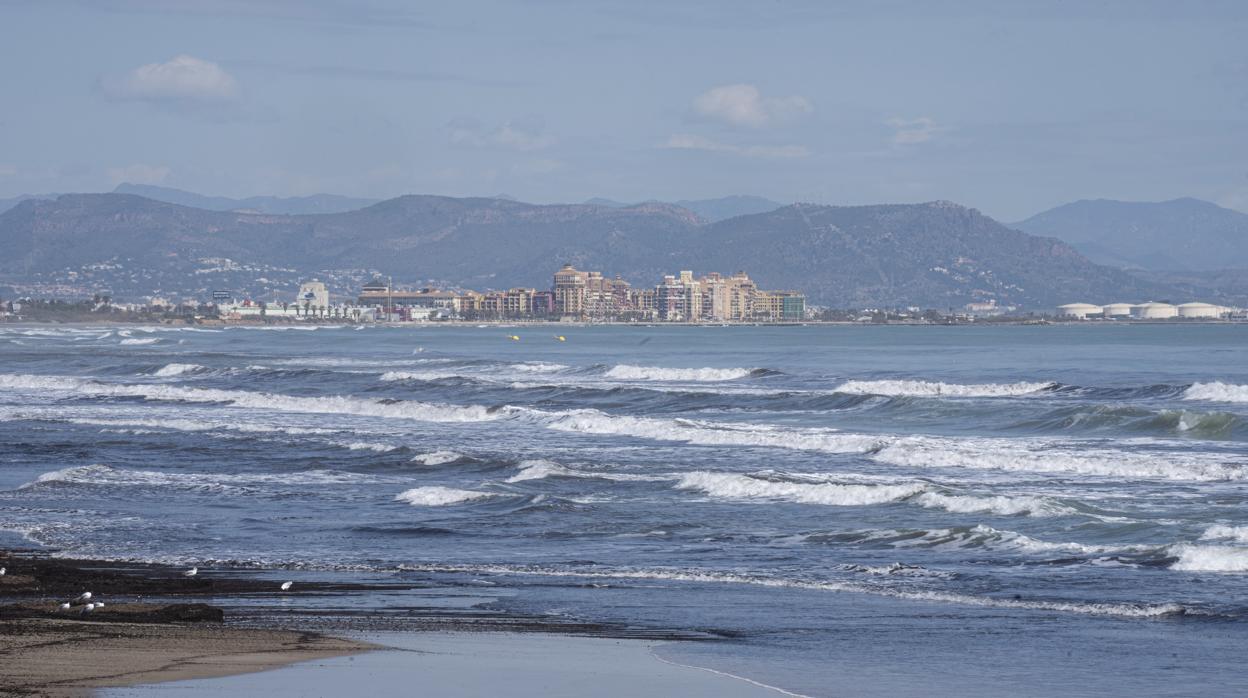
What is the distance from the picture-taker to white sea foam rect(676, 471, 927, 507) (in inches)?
985

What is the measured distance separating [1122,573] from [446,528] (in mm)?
9672

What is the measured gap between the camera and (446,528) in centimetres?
2275

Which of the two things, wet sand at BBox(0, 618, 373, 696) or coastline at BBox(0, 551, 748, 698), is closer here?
wet sand at BBox(0, 618, 373, 696)

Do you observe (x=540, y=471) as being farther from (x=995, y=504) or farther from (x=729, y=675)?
(x=729, y=675)

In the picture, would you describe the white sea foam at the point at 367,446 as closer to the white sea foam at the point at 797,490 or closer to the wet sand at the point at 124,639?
the white sea foam at the point at 797,490

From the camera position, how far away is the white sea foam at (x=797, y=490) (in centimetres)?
2503

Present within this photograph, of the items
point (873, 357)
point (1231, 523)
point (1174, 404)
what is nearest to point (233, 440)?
point (1231, 523)

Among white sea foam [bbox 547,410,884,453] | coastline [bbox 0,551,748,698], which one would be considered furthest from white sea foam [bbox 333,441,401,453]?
coastline [bbox 0,551,748,698]

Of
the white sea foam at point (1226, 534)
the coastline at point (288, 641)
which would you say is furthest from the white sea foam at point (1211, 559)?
the coastline at point (288, 641)

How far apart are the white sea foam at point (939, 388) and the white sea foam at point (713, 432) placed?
13.7 m

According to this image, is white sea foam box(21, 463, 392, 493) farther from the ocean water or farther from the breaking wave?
the breaking wave

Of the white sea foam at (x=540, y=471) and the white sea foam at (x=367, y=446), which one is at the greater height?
the white sea foam at (x=540, y=471)

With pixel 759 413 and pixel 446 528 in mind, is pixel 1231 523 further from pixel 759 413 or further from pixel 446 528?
pixel 759 413

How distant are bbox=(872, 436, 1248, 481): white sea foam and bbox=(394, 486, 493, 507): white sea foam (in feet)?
31.7
